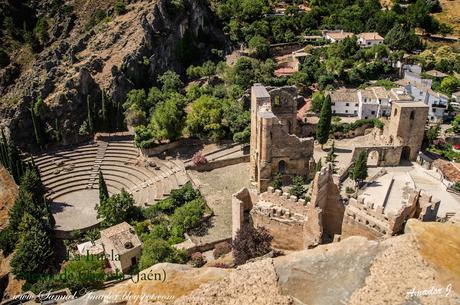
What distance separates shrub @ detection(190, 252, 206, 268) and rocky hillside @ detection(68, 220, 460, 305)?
1762cm

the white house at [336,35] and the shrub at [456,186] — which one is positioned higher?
the white house at [336,35]

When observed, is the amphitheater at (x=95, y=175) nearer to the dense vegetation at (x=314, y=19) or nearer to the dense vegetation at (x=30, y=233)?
the dense vegetation at (x=30, y=233)

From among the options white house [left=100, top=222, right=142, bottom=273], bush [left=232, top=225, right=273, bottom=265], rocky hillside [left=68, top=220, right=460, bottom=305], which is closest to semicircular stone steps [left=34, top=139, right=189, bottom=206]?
white house [left=100, top=222, right=142, bottom=273]

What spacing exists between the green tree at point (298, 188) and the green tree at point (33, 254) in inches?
758

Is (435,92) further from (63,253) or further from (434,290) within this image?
(434,290)

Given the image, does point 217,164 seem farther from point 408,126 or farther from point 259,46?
point 259,46

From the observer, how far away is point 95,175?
4300cm

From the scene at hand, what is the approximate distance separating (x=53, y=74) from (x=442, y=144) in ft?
148

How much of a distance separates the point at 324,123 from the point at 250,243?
22.6 metres

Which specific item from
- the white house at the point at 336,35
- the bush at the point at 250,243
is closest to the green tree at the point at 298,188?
the bush at the point at 250,243

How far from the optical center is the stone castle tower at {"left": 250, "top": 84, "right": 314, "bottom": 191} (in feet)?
114

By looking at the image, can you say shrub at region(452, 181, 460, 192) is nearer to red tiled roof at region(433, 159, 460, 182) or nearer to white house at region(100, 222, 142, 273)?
red tiled roof at region(433, 159, 460, 182)

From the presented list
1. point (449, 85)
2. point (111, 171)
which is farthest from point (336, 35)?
point (111, 171)

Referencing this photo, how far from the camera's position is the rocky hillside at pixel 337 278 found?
962 cm
